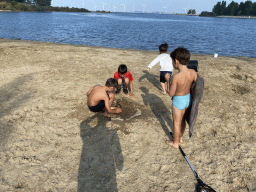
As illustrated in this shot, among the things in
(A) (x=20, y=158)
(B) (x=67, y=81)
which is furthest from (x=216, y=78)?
(A) (x=20, y=158)

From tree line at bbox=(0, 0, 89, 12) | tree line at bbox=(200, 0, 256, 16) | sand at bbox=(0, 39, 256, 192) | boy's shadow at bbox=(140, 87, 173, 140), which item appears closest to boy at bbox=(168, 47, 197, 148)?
sand at bbox=(0, 39, 256, 192)

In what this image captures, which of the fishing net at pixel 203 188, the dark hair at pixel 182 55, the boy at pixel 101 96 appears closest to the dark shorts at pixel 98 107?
the boy at pixel 101 96

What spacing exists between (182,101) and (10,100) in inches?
202

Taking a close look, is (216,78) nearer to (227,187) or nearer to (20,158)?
(227,187)

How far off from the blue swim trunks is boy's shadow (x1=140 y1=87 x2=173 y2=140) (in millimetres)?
1152

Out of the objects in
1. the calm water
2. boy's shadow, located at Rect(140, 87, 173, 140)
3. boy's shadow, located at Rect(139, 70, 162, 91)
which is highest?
the calm water

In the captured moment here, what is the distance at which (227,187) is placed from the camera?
283 cm

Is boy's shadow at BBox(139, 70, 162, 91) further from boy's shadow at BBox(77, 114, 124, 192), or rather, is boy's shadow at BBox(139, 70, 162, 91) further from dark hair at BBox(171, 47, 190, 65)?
dark hair at BBox(171, 47, 190, 65)

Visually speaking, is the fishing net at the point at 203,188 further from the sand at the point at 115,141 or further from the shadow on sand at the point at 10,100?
the shadow on sand at the point at 10,100

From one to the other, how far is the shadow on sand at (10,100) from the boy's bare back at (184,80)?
379cm

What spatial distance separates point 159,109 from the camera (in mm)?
5160

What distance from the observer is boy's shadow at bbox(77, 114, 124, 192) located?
9.16 feet

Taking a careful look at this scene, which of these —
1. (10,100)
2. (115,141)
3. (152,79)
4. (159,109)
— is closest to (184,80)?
(115,141)

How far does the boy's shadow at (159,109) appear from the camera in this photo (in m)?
4.48
